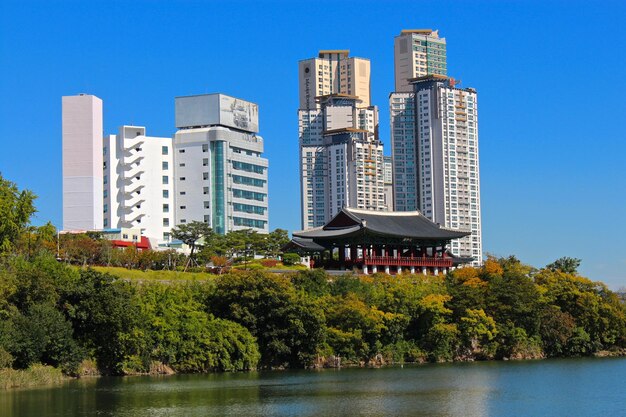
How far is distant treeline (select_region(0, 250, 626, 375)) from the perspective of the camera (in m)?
48.9

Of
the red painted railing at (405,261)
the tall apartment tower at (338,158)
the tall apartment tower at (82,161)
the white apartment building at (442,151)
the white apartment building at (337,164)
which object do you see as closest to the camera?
the red painted railing at (405,261)

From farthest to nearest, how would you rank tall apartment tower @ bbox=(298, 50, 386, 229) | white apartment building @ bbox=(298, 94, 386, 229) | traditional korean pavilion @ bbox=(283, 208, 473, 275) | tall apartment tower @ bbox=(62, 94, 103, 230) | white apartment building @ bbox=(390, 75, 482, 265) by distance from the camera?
tall apartment tower @ bbox=(298, 50, 386, 229)
white apartment building @ bbox=(298, 94, 386, 229)
white apartment building @ bbox=(390, 75, 482, 265)
tall apartment tower @ bbox=(62, 94, 103, 230)
traditional korean pavilion @ bbox=(283, 208, 473, 275)

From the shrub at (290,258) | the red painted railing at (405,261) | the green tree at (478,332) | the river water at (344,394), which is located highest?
the shrub at (290,258)

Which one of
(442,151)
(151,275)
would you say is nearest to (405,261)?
(151,275)

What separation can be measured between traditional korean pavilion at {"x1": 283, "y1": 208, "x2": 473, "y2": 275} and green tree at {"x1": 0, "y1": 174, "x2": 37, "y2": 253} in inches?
903

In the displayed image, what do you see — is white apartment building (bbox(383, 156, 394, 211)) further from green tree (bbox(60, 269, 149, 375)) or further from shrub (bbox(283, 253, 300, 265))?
green tree (bbox(60, 269, 149, 375))

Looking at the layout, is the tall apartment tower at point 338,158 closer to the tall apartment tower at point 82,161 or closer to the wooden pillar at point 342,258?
the tall apartment tower at point 82,161

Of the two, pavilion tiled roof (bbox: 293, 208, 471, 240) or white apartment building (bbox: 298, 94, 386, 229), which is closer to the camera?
pavilion tiled roof (bbox: 293, 208, 471, 240)

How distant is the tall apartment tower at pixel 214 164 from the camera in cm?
10688

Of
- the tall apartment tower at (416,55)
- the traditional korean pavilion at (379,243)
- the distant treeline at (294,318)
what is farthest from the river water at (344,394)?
the tall apartment tower at (416,55)

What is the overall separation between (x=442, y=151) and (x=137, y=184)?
47333mm

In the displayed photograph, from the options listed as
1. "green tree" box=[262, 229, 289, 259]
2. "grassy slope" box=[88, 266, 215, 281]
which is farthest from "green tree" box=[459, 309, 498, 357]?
"green tree" box=[262, 229, 289, 259]

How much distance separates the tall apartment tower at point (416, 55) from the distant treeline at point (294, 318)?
317 ft

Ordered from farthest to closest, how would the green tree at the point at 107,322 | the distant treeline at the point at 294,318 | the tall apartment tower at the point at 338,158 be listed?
1. the tall apartment tower at the point at 338,158
2. the green tree at the point at 107,322
3. the distant treeline at the point at 294,318
